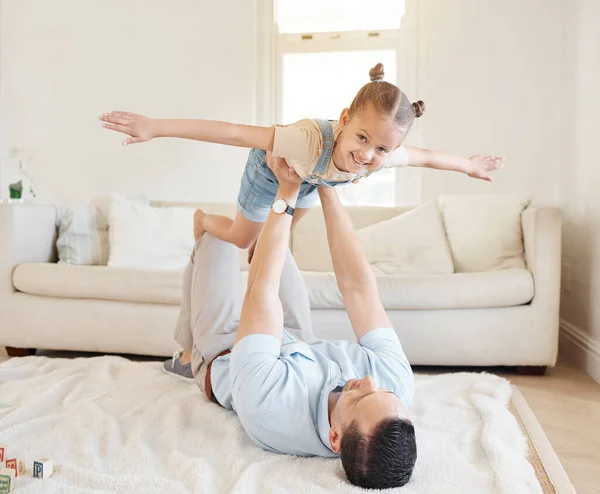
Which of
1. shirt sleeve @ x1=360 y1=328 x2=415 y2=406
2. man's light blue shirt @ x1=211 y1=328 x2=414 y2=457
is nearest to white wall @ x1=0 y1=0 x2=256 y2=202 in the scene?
shirt sleeve @ x1=360 y1=328 x2=415 y2=406

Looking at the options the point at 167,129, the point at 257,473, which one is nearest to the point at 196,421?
the point at 257,473

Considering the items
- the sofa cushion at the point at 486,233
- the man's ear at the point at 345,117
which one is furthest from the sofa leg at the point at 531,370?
the man's ear at the point at 345,117

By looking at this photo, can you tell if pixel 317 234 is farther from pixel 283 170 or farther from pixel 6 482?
pixel 6 482

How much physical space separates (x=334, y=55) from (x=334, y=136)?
104 inches

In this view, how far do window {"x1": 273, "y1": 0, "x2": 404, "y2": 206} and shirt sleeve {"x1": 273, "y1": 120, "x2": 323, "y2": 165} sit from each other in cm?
243

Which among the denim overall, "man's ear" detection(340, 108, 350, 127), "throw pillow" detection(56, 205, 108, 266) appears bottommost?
"throw pillow" detection(56, 205, 108, 266)

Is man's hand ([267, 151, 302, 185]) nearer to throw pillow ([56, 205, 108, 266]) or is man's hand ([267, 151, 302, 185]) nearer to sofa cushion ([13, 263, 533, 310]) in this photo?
sofa cushion ([13, 263, 533, 310])

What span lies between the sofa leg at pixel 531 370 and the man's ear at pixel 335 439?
5.35ft

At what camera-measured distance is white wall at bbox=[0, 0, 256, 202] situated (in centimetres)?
414

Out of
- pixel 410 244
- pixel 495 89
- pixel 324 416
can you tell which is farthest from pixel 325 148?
pixel 495 89

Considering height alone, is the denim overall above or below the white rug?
above

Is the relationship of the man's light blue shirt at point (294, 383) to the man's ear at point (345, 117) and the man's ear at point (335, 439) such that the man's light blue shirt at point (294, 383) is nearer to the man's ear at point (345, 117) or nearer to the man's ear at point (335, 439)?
the man's ear at point (335, 439)

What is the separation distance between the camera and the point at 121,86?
4262mm

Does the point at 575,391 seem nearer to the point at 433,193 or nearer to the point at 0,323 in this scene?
the point at 433,193
